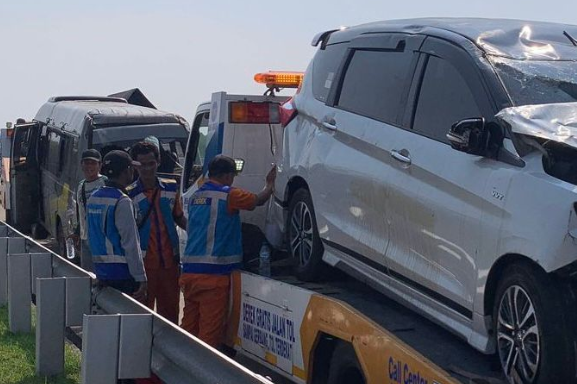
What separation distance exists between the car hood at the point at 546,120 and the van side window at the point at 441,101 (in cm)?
36

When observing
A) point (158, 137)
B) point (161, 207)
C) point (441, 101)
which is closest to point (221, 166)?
point (161, 207)

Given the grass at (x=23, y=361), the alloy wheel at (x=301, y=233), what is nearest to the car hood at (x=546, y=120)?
the alloy wheel at (x=301, y=233)

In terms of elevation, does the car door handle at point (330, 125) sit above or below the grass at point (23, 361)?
above

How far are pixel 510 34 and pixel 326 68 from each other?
1.94 meters

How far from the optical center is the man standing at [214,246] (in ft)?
26.7

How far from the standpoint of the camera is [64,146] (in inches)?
698

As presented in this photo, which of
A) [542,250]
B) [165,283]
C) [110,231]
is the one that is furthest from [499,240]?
[165,283]

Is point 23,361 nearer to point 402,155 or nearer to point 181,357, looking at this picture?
point 181,357

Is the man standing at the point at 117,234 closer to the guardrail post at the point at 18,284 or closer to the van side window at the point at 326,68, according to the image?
the van side window at the point at 326,68

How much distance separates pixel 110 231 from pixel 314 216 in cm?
152

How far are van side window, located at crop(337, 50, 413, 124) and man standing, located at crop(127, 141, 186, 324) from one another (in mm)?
2182

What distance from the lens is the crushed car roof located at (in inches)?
231

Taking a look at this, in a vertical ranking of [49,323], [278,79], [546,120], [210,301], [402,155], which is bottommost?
[49,323]

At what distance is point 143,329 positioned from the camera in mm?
6152
